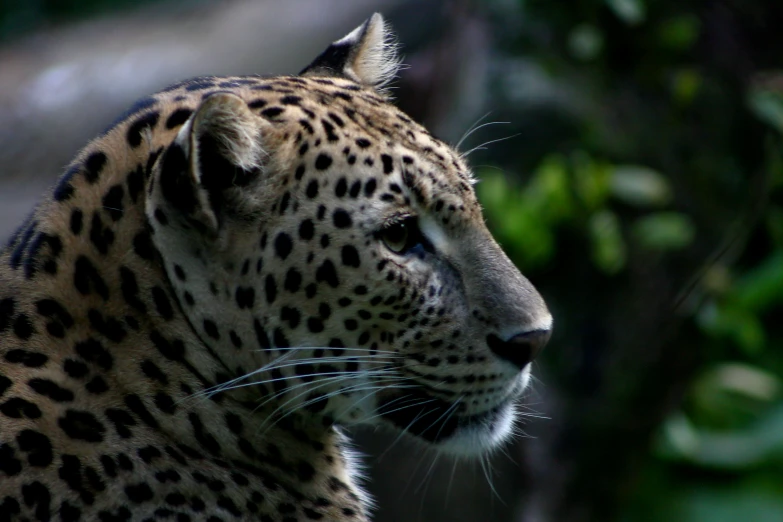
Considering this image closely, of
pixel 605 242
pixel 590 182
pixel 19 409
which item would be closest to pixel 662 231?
pixel 605 242

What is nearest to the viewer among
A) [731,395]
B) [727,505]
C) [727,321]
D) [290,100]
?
[290,100]

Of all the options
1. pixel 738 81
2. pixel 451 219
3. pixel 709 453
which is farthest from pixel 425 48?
pixel 451 219

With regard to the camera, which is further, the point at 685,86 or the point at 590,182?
the point at 685,86

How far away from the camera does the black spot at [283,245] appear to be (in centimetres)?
353

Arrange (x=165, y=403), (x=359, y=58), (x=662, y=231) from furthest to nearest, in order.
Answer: (x=662, y=231)
(x=359, y=58)
(x=165, y=403)

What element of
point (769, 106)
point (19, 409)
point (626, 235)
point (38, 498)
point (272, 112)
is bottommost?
point (626, 235)

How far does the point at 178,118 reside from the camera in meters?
3.60

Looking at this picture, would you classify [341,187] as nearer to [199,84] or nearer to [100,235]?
[199,84]

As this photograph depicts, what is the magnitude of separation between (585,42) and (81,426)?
7613 mm

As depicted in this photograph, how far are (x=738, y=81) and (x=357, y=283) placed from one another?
27.1 ft

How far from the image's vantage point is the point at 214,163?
3.46 m

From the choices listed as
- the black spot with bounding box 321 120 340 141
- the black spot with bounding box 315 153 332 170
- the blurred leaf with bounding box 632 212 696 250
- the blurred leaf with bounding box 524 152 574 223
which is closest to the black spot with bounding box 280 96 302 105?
the black spot with bounding box 321 120 340 141

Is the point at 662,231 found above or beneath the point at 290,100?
beneath

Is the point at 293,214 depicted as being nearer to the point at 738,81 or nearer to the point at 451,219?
the point at 451,219
